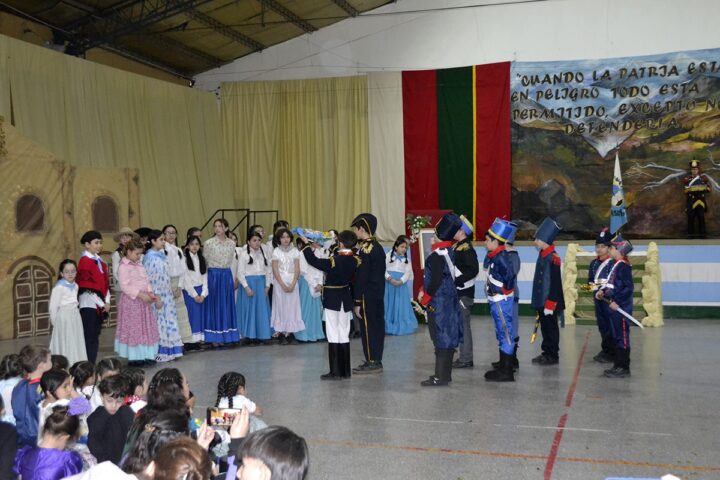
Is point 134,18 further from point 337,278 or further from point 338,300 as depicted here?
point 338,300

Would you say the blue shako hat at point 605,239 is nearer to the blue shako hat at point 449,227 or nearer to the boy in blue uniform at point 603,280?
the boy in blue uniform at point 603,280

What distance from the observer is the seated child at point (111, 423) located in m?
3.43

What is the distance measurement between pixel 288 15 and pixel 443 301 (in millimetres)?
10677

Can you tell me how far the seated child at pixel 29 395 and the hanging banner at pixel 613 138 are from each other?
12.4m

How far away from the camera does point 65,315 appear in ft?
22.5

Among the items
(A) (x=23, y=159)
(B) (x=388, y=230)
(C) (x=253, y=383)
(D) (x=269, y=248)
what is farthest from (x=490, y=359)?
(B) (x=388, y=230)

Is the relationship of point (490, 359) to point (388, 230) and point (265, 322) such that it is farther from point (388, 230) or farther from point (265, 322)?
point (388, 230)

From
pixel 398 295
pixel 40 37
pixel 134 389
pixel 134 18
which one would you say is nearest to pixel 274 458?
pixel 134 389

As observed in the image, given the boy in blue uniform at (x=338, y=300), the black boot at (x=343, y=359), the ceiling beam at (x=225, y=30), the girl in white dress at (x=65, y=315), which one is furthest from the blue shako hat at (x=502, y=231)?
the ceiling beam at (x=225, y=30)

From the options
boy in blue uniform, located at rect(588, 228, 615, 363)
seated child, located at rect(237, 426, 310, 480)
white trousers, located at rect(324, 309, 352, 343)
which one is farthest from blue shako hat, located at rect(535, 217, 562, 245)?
seated child, located at rect(237, 426, 310, 480)

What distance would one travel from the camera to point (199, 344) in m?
8.75

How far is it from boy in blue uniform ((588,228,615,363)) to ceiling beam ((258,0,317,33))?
371 inches

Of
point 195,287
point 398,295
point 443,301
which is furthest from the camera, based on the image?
point 398,295

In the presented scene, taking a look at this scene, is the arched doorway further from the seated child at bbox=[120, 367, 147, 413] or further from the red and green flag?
the red and green flag
